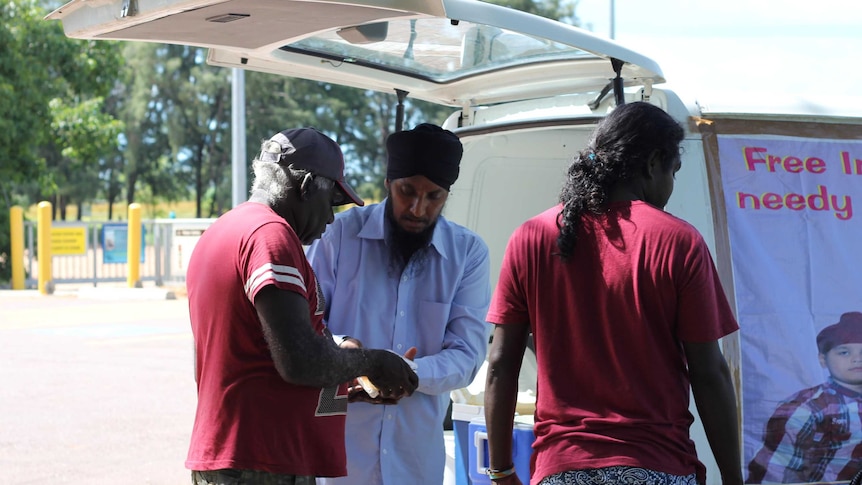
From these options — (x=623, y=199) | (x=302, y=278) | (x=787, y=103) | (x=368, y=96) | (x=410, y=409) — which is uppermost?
(x=368, y=96)

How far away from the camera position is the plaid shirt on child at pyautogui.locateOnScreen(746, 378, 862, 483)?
3629 millimetres

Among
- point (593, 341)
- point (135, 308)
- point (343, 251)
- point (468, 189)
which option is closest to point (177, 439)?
point (468, 189)

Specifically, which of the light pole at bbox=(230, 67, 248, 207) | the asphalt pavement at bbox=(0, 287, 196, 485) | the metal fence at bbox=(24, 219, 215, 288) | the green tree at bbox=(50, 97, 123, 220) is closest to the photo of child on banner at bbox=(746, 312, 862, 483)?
the asphalt pavement at bbox=(0, 287, 196, 485)

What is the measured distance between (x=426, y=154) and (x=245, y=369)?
1.04m

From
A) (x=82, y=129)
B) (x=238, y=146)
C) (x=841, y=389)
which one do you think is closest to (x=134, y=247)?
(x=82, y=129)

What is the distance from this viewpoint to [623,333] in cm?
242

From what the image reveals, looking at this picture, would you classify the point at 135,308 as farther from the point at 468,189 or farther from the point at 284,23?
the point at 284,23

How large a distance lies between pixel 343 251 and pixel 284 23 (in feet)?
2.47

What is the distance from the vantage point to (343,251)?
11.2ft

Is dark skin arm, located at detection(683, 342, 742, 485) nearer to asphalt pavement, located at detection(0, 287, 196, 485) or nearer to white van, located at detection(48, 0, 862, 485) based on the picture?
white van, located at detection(48, 0, 862, 485)

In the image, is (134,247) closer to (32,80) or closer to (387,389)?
(32,80)

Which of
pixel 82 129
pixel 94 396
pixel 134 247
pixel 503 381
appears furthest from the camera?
pixel 82 129

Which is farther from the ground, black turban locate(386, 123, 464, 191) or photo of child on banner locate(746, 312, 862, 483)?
black turban locate(386, 123, 464, 191)

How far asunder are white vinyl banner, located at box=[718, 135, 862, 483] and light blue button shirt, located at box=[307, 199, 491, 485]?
0.98 metres
